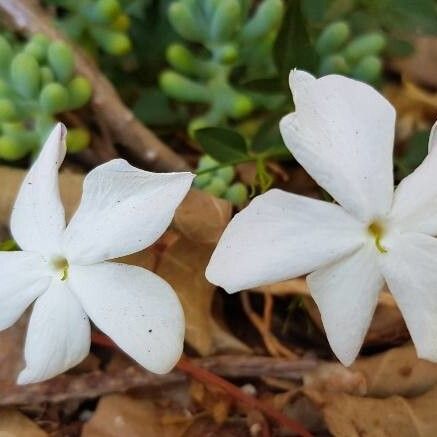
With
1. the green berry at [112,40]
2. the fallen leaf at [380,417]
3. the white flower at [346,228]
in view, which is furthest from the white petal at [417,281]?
the green berry at [112,40]

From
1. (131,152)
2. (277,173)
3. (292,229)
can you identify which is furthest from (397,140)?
(292,229)

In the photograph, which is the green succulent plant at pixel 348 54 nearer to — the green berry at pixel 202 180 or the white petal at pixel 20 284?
the green berry at pixel 202 180

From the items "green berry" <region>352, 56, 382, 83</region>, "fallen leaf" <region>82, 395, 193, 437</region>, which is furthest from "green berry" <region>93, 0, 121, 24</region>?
"fallen leaf" <region>82, 395, 193, 437</region>

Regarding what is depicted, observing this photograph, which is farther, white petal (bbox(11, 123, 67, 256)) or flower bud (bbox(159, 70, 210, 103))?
flower bud (bbox(159, 70, 210, 103))

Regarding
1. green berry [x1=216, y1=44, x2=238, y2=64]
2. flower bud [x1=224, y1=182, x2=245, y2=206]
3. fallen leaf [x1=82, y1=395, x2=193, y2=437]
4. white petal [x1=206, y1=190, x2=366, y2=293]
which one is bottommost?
fallen leaf [x1=82, y1=395, x2=193, y2=437]

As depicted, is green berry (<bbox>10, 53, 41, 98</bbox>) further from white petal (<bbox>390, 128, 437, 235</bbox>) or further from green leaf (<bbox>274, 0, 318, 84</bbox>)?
white petal (<bbox>390, 128, 437, 235</bbox>)

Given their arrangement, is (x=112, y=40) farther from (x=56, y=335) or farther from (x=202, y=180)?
(x=56, y=335)

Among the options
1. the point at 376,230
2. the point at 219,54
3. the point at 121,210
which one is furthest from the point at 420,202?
the point at 219,54
